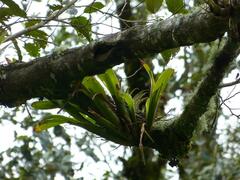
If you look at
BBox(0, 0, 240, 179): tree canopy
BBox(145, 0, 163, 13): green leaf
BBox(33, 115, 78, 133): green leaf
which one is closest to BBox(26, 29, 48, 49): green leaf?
BBox(0, 0, 240, 179): tree canopy

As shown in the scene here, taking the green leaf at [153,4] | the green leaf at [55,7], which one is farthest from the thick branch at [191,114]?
the green leaf at [55,7]

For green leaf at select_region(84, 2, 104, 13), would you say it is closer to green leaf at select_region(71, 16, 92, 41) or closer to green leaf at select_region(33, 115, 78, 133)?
green leaf at select_region(71, 16, 92, 41)

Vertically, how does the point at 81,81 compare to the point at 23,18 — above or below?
below

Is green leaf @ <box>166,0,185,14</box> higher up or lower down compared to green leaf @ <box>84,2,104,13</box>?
lower down

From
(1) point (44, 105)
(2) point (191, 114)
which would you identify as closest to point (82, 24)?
(1) point (44, 105)

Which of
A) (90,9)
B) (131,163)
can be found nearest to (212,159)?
(131,163)

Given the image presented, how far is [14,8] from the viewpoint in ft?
4.62

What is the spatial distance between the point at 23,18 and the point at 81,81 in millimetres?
312

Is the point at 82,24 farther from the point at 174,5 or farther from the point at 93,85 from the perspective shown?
the point at 174,5

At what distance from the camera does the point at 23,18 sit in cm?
146

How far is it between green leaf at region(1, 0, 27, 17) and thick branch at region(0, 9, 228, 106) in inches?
6.8

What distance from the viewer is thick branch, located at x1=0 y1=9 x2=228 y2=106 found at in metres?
1.03

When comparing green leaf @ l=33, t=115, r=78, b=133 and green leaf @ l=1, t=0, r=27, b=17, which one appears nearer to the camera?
green leaf @ l=1, t=0, r=27, b=17

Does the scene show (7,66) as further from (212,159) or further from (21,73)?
(212,159)
